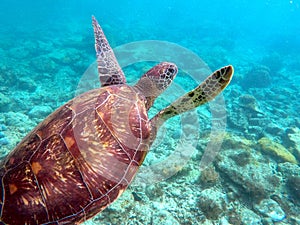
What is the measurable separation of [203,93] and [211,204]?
213 cm

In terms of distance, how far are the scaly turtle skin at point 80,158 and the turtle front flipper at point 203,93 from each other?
0.4 inches

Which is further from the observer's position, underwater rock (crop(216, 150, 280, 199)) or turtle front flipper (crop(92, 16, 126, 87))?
underwater rock (crop(216, 150, 280, 199))

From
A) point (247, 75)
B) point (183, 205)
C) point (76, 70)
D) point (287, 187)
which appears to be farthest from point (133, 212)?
point (247, 75)

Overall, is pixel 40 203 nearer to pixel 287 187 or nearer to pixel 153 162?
pixel 153 162

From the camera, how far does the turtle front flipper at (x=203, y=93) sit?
243 cm

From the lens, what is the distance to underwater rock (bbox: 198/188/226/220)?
142 inches

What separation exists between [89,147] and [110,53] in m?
2.23

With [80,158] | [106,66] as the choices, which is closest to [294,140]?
[106,66]

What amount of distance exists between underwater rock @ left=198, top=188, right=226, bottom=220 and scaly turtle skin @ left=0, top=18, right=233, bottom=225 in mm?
1837

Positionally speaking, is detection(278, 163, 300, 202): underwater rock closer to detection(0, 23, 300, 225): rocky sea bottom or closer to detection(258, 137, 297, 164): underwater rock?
detection(0, 23, 300, 225): rocky sea bottom

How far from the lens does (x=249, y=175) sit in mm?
4191

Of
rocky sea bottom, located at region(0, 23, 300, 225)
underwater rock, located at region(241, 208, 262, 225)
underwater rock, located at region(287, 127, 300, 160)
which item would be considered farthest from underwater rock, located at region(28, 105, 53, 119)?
underwater rock, located at region(287, 127, 300, 160)

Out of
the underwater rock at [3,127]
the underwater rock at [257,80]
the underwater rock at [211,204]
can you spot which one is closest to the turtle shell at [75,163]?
the underwater rock at [211,204]

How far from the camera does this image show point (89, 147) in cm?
207
